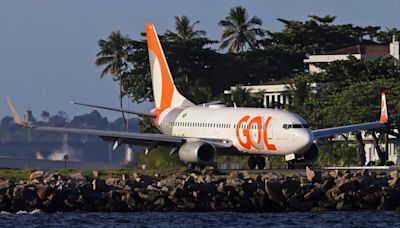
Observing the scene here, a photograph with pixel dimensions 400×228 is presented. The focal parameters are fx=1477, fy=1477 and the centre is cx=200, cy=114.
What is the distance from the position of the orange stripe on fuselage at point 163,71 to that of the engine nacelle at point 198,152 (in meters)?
11.7

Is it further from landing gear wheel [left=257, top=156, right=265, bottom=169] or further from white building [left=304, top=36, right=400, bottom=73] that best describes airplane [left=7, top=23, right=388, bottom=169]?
white building [left=304, top=36, right=400, bottom=73]

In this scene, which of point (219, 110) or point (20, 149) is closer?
point (219, 110)

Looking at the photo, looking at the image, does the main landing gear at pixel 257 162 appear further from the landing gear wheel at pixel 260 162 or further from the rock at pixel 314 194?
the rock at pixel 314 194

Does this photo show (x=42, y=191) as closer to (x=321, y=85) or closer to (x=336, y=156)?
(x=336, y=156)

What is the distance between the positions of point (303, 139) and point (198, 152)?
6209 millimetres

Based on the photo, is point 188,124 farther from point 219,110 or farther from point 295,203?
point 295,203

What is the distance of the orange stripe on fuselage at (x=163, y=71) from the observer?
89.1m

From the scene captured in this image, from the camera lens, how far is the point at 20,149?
198 meters

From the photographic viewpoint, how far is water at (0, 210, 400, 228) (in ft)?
165

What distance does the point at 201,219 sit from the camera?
172 ft

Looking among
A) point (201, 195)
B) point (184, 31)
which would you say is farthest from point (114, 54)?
point (201, 195)

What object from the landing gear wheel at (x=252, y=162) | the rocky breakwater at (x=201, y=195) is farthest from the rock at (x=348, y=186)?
the landing gear wheel at (x=252, y=162)

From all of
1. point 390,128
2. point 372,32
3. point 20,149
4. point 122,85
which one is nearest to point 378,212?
point 390,128

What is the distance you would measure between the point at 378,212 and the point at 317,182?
386 centimetres
